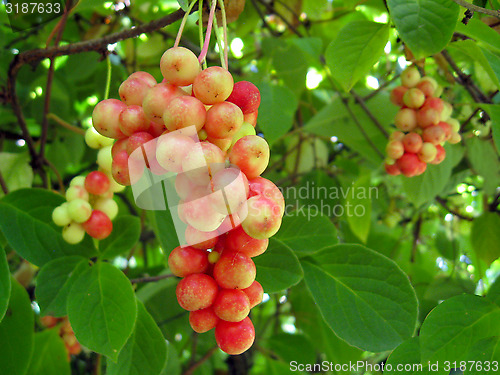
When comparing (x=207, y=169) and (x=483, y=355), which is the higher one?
(x=207, y=169)

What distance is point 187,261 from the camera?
48cm

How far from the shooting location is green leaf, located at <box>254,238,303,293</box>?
65 centimetres

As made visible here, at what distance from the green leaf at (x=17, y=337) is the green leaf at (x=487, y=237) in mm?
1052

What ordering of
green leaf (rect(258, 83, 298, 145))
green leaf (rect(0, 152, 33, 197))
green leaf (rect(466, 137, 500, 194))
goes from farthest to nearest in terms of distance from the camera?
green leaf (rect(466, 137, 500, 194)) → green leaf (rect(0, 152, 33, 197)) → green leaf (rect(258, 83, 298, 145))

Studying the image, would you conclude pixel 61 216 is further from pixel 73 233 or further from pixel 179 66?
pixel 179 66

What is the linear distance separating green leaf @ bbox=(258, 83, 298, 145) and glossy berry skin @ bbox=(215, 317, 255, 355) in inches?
19.8

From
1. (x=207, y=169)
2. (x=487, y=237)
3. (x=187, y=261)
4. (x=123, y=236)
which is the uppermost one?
(x=207, y=169)

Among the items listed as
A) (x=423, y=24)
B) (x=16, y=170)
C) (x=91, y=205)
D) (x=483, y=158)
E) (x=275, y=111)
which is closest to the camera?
(x=423, y=24)

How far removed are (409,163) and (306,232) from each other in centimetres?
33

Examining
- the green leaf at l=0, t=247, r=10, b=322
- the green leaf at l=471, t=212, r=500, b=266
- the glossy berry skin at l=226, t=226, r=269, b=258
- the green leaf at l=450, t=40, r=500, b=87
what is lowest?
the green leaf at l=471, t=212, r=500, b=266

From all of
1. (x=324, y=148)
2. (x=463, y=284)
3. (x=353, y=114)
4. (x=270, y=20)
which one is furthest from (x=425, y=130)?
(x=270, y=20)

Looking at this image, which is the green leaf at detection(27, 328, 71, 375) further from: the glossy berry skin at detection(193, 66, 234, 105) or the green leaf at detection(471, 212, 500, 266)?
Result: the green leaf at detection(471, 212, 500, 266)

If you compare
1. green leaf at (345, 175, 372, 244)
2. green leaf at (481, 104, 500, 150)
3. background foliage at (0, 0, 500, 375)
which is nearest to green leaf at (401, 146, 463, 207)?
background foliage at (0, 0, 500, 375)

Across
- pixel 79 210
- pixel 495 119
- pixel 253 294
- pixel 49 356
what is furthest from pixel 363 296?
pixel 49 356
